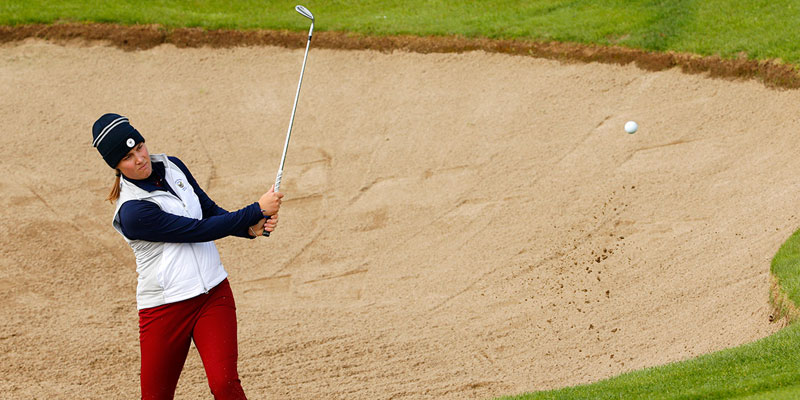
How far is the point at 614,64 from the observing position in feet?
42.7

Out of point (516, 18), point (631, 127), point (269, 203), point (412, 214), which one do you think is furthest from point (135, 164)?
point (516, 18)

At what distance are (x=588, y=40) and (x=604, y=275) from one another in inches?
212

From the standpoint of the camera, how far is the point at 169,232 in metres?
5.48

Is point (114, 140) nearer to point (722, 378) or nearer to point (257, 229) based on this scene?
point (257, 229)

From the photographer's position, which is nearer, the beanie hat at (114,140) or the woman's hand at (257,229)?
the beanie hat at (114,140)

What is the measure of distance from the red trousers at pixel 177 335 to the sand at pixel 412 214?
2.29 m

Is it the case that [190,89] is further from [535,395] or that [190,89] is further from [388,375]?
[535,395]

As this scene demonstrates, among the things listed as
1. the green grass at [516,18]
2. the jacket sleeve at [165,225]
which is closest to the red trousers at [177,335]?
the jacket sleeve at [165,225]

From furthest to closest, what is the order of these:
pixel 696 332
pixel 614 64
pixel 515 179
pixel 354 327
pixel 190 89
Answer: pixel 190 89 < pixel 614 64 < pixel 515 179 < pixel 354 327 < pixel 696 332

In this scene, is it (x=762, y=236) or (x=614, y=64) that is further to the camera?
(x=614, y=64)

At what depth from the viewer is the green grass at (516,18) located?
12602 millimetres

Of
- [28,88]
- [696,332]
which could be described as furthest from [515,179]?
[28,88]

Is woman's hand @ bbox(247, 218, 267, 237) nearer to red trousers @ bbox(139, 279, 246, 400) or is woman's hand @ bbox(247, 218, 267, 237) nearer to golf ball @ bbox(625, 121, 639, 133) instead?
red trousers @ bbox(139, 279, 246, 400)

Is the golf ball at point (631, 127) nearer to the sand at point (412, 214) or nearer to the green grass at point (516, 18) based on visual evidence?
the sand at point (412, 214)
